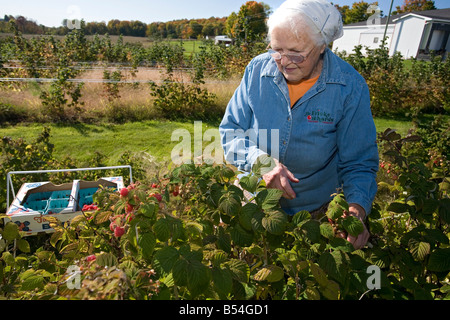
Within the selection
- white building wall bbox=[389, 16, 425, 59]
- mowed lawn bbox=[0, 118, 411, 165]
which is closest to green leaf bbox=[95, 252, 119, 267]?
mowed lawn bbox=[0, 118, 411, 165]

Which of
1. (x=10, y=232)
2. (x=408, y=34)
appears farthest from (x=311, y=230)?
(x=408, y=34)

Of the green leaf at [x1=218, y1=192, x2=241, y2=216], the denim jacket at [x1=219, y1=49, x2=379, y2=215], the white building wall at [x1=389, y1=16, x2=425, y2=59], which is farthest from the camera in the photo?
the white building wall at [x1=389, y1=16, x2=425, y2=59]

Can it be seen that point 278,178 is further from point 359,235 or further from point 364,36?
point 364,36

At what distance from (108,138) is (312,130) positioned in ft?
17.3

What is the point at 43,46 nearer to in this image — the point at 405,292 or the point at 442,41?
the point at 405,292

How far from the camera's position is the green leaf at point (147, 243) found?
919 mm

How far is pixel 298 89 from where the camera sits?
1.71 meters

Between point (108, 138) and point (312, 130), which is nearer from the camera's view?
point (312, 130)

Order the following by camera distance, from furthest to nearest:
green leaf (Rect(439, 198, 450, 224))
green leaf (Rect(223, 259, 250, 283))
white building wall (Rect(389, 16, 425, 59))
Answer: white building wall (Rect(389, 16, 425, 59)) < green leaf (Rect(439, 198, 450, 224)) < green leaf (Rect(223, 259, 250, 283))

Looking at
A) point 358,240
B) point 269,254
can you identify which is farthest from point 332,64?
point 269,254

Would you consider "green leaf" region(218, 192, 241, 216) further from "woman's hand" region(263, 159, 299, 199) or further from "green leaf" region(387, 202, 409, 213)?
"green leaf" region(387, 202, 409, 213)

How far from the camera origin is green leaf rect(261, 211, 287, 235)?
922 millimetres

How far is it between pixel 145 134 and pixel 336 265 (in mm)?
5949

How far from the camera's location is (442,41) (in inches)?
1158
